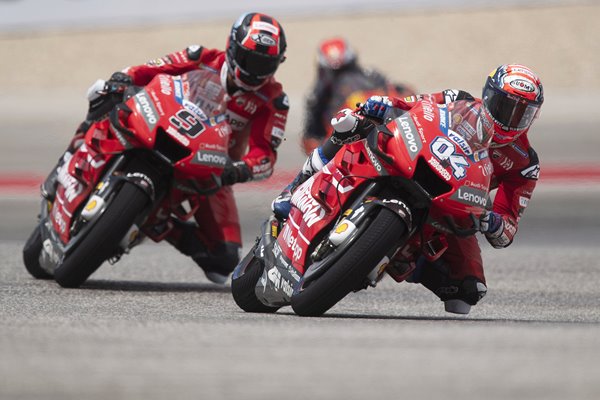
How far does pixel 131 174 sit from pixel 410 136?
7.29 feet

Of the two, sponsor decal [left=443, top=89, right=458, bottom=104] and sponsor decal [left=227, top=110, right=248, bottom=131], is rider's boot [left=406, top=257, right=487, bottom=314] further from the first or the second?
sponsor decal [left=227, top=110, right=248, bottom=131]

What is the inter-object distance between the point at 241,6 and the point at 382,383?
17471mm

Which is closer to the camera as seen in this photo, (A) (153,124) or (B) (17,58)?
(A) (153,124)

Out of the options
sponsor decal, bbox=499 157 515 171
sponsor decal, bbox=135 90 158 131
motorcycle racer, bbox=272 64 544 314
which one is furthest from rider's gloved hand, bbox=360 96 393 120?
sponsor decal, bbox=135 90 158 131

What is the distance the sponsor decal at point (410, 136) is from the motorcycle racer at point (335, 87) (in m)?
8.11

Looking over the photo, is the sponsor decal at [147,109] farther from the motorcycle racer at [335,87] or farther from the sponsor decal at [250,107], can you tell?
the motorcycle racer at [335,87]

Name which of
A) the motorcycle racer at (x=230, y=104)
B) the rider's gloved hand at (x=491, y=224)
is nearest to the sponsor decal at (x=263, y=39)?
the motorcycle racer at (x=230, y=104)

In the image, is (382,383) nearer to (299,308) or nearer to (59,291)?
(299,308)

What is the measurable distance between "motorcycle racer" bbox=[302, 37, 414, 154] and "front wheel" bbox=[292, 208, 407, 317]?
8.44 meters

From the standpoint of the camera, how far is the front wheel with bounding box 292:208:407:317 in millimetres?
6750

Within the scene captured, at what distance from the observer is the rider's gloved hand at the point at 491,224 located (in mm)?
7352

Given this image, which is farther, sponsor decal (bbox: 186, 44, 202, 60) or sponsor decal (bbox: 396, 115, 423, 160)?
sponsor decal (bbox: 186, 44, 202, 60)

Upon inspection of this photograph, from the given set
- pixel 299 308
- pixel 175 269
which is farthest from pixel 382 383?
pixel 175 269

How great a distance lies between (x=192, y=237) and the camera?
32.2ft
